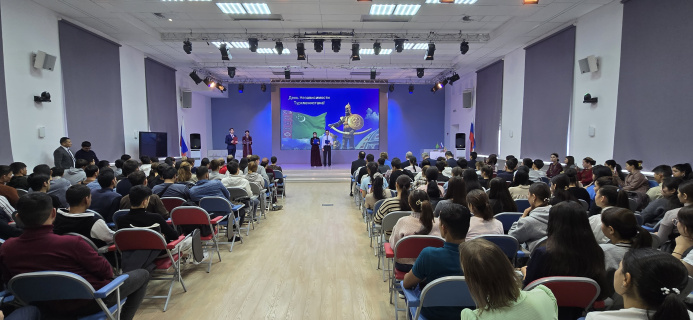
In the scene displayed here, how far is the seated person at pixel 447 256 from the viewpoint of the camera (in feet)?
6.42

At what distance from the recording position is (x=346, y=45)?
992cm

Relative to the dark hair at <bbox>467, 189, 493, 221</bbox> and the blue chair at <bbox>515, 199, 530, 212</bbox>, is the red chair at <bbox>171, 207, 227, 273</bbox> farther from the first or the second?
the blue chair at <bbox>515, 199, 530, 212</bbox>

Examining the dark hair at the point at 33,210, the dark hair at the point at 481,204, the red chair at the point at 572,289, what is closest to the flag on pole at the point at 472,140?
the dark hair at the point at 481,204

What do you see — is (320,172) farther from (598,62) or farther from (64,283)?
(64,283)

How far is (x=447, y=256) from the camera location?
1.99 m

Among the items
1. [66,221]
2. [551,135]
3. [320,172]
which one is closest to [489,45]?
[551,135]

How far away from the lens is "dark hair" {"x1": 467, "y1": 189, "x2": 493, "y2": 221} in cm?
279

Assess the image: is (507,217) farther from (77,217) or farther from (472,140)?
(472,140)

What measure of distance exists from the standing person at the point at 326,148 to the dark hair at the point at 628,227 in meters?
13.5

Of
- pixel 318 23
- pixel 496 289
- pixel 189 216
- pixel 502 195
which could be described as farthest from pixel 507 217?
pixel 318 23

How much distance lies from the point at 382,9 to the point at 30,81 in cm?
654

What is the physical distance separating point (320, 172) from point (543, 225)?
1050 centimetres

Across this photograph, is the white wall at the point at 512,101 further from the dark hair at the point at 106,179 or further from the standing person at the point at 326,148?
the dark hair at the point at 106,179

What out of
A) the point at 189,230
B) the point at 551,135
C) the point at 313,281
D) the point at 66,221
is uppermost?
the point at 551,135
